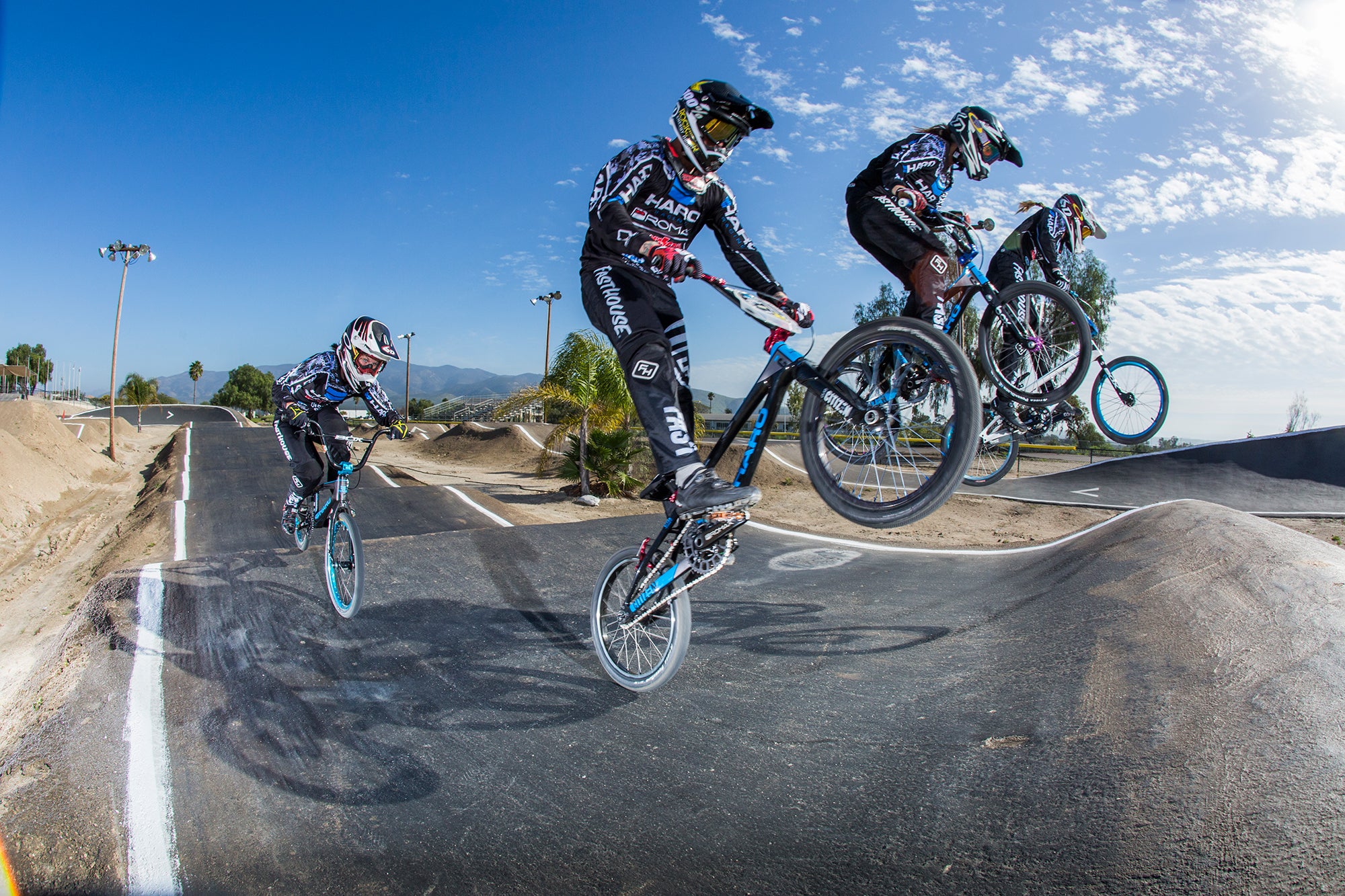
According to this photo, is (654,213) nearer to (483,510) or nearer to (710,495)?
(710,495)

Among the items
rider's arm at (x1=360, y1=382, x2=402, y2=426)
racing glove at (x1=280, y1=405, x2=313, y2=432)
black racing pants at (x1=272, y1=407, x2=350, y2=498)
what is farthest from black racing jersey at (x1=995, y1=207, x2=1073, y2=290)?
racing glove at (x1=280, y1=405, x2=313, y2=432)

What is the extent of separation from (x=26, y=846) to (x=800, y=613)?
20.3 feet

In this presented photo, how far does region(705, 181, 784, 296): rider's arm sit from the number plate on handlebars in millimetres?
550

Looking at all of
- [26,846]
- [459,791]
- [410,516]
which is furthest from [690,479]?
[410,516]

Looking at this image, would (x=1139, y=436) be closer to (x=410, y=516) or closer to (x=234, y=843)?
(x=234, y=843)

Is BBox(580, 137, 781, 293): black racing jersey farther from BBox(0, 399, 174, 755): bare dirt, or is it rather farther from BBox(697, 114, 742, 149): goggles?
BBox(0, 399, 174, 755): bare dirt

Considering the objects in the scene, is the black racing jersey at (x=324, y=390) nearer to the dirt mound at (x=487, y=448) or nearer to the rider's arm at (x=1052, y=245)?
the rider's arm at (x=1052, y=245)

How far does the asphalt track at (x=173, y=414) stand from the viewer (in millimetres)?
71625

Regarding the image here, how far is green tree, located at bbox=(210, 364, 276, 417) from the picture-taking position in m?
126

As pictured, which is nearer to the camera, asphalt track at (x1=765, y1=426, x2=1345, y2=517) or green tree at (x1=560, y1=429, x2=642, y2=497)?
asphalt track at (x1=765, y1=426, x2=1345, y2=517)

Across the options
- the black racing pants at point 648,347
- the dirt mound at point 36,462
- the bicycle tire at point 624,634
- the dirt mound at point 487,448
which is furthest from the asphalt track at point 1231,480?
the dirt mound at point 36,462

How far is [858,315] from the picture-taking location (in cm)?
2169

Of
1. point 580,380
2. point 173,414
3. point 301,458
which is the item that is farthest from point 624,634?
point 173,414

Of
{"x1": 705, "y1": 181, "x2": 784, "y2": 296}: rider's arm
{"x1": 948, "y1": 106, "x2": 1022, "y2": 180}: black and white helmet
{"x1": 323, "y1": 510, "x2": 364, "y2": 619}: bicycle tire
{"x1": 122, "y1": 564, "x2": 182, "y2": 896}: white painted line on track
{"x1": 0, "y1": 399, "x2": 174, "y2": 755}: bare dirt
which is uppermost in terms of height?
{"x1": 948, "y1": 106, "x2": 1022, "y2": 180}: black and white helmet
